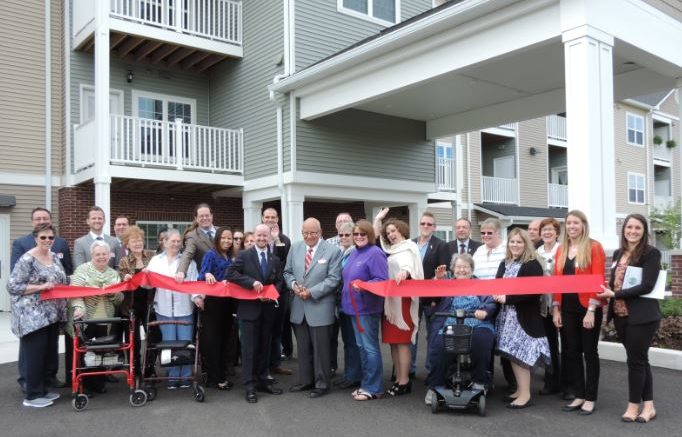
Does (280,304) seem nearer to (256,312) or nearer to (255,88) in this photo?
(256,312)

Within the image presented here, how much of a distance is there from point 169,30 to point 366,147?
5.24 m

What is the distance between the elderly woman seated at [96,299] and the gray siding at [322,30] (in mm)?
7880

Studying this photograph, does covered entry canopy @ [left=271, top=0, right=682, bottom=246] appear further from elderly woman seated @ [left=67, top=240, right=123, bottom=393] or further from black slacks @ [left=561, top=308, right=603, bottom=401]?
elderly woman seated @ [left=67, top=240, right=123, bottom=393]

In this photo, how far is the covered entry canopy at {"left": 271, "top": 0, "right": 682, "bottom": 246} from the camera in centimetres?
823

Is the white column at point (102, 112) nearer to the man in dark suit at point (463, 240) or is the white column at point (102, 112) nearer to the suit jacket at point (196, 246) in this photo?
the suit jacket at point (196, 246)

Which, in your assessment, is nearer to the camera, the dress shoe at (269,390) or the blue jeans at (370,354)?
the blue jeans at (370,354)

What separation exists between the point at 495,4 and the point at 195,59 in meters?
8.22

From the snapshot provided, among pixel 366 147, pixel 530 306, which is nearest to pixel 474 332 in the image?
pixel 530 306

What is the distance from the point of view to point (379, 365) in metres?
6.26

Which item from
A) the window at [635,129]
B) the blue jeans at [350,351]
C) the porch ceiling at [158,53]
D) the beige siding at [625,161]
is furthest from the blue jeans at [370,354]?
the window at [635,129]

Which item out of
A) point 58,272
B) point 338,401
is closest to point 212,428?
point 338,401

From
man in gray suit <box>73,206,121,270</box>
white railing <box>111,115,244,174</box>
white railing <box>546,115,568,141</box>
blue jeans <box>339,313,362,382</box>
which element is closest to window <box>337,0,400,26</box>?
white railing <box>111,115,244,174</box>

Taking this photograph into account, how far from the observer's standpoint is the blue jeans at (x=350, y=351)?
6.71 metres

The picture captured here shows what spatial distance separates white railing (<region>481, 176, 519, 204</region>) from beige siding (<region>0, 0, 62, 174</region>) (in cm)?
1682
